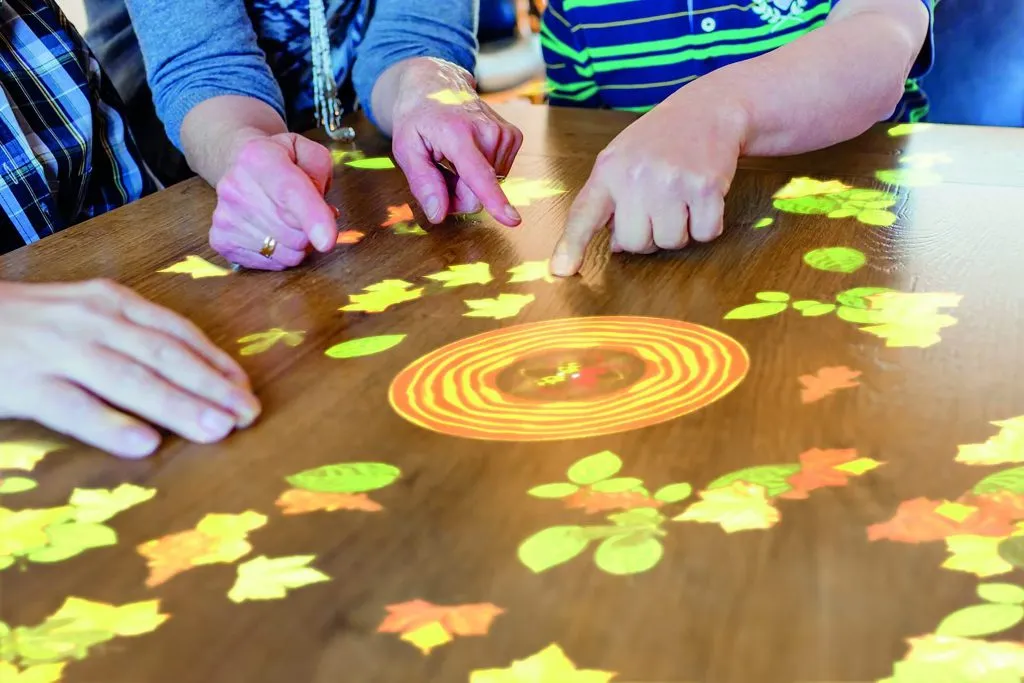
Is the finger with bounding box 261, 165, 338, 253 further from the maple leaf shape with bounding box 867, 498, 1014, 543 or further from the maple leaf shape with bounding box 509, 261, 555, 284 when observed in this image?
the maple leaf shape with bounding box 867, 498, 1014, 543

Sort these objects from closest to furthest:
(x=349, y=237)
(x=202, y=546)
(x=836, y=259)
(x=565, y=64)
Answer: (x=202, y=546), (x=836, y=259), (x=349, y=237), (x=565, y=64)

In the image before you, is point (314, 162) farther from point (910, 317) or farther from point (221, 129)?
point (910, 317)

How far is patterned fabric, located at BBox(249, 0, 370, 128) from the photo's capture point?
4.64 ft

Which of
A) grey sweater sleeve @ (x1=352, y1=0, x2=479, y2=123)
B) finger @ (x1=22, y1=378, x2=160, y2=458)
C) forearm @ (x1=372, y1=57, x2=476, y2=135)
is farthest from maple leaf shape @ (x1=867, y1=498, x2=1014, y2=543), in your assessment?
grey sweater sleeve @ (x1=352, y1=0, x2=479, y2=123)

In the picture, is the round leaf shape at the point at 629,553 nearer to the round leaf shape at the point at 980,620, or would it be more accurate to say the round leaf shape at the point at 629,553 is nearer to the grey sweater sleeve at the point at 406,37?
the round leaf shape at the point at 980,620

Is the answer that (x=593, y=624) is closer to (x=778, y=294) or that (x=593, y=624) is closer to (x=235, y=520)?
(x=235, y=520)

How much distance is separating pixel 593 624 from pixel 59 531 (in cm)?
29

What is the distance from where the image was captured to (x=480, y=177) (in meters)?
1.02

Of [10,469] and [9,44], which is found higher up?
[9,44]

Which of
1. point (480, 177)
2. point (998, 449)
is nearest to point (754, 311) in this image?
point (998, 449)

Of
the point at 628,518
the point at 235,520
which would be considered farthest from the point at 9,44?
the point at 628,518

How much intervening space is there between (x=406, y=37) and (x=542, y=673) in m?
1.06

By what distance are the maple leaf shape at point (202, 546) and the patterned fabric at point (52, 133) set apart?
2.50 ft

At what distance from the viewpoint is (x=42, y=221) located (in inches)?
47.4
